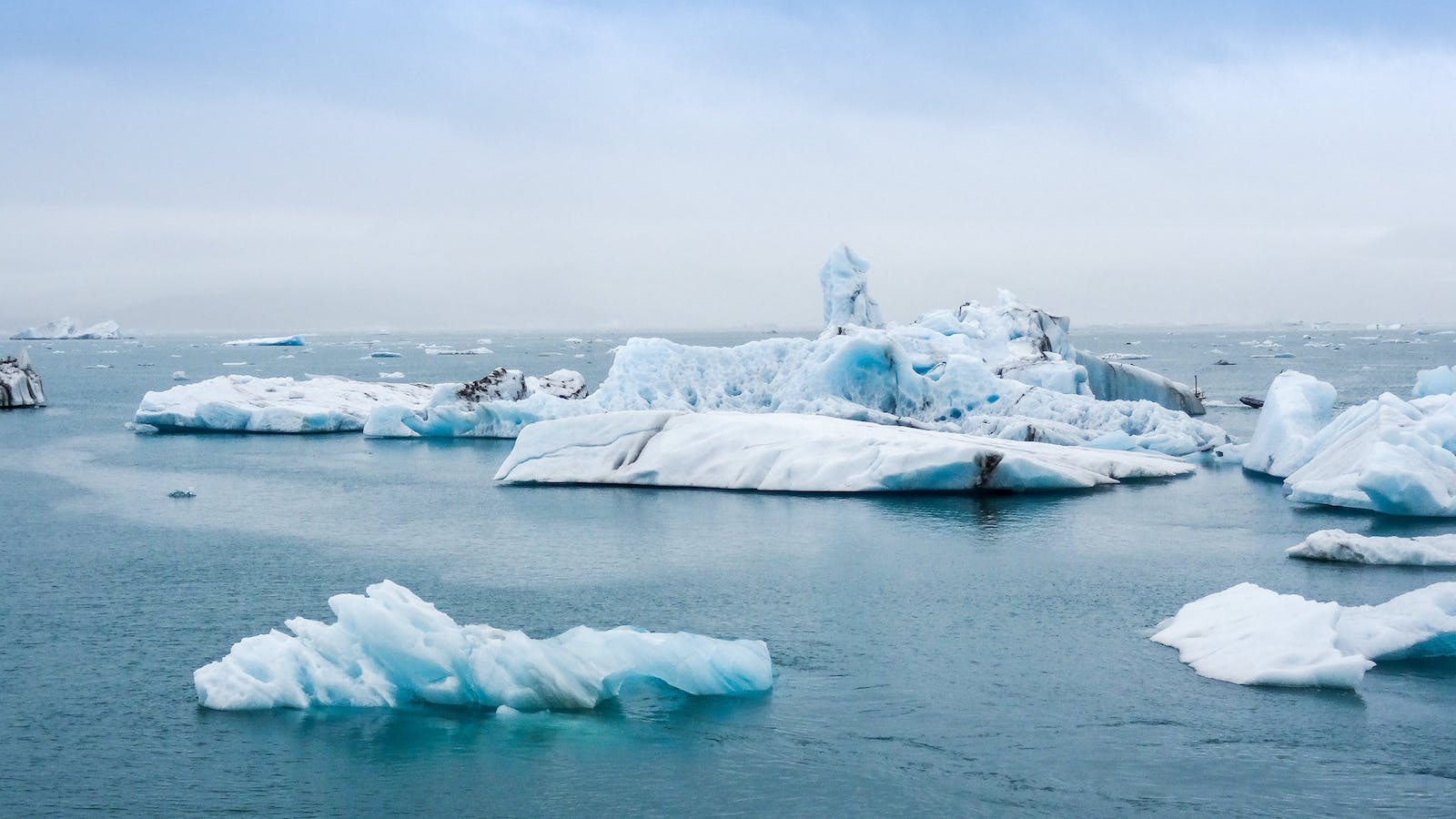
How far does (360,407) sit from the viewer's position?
119 feet

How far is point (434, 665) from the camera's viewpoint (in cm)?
1000

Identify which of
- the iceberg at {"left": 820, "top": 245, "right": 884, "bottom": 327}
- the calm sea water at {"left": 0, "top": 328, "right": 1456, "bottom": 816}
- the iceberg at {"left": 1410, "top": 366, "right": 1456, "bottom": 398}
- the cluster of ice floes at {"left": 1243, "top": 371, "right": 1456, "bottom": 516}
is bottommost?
the calm sea water at {"left": 0, "top": 328, "right": 1456, "bottom": 816}

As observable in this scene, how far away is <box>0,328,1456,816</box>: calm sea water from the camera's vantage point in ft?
27.9

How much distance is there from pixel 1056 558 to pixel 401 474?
563 inches

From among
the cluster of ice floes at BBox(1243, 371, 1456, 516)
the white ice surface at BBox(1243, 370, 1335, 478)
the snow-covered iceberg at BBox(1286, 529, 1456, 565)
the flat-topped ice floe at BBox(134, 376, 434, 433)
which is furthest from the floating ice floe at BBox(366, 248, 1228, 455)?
the snow-covered iceberg at BBox(1286, 529, 1456, 565)

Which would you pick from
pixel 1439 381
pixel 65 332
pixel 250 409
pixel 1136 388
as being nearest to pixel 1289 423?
pixel 1439 381

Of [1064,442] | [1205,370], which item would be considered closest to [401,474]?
[1064,442]

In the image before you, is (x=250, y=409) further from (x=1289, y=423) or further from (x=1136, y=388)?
(x=1289, y=423)

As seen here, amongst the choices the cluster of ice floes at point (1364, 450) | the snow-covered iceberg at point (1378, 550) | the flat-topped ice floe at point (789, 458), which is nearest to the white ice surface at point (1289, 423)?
the cluster of ice floes at point (1364, 450)

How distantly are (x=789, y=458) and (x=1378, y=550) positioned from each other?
941 cm

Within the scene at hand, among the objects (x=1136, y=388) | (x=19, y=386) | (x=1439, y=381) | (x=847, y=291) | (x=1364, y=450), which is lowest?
(x=19, y=386)

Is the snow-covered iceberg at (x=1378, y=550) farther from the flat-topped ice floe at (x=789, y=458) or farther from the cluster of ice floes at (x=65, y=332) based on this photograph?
the cluster of ice floes at (x=65, y=332)

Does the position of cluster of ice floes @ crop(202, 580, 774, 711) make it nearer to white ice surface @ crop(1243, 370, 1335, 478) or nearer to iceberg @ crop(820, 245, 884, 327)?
white ice surface @ crop(1243, 370, 1335, 478)

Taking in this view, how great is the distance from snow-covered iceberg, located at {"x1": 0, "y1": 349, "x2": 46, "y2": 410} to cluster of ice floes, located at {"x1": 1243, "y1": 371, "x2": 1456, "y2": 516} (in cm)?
3835
